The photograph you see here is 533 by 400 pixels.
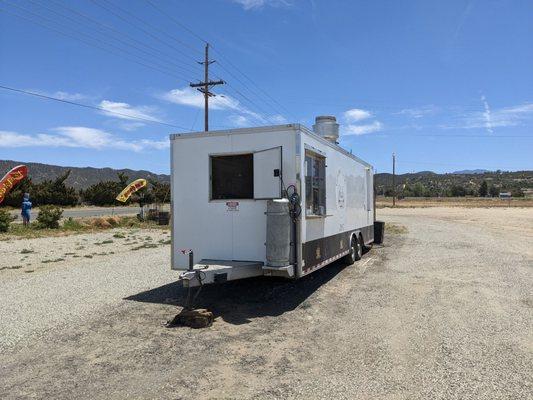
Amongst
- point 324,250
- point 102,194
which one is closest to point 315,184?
point 324,250

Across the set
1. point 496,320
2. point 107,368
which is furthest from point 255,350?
point 496,320

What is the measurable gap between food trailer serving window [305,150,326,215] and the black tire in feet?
10.6

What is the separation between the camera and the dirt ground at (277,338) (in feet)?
15.1

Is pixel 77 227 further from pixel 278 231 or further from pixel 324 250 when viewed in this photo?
pixel 278 231

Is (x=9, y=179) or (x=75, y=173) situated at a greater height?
(x=75, y=173)

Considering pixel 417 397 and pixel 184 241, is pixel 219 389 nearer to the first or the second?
pixel 417 397

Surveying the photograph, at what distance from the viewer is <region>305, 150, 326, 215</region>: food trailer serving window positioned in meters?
7.96

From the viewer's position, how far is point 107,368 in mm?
5074

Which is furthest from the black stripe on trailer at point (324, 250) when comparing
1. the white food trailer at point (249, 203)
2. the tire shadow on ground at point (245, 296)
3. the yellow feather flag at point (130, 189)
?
the yellow feather flag at point (130, 189)

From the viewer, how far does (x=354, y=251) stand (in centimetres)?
1236

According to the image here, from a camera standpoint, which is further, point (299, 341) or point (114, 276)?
point (114, 276)

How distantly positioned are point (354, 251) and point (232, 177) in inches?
215

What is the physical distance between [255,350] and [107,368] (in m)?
1.67

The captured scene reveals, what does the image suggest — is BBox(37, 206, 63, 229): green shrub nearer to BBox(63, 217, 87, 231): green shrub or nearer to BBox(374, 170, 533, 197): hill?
BBox(63, 217, 87, 231): green shrub
